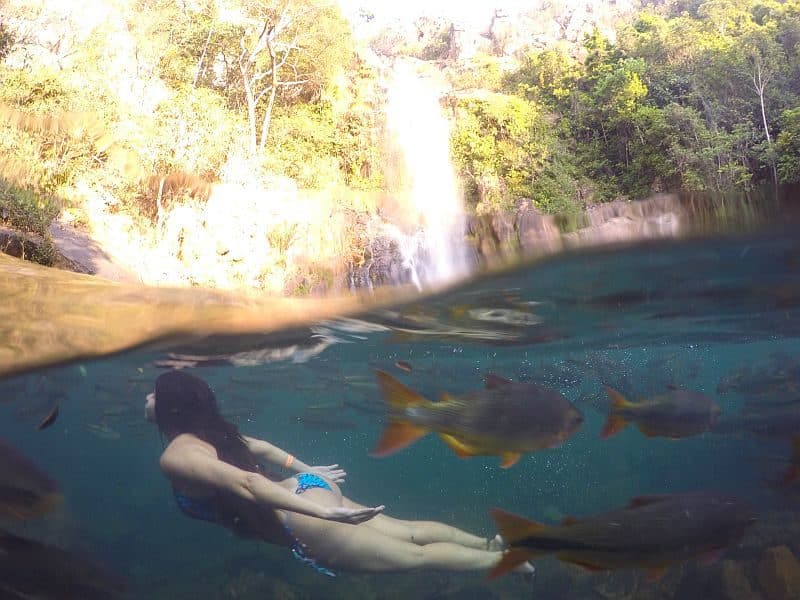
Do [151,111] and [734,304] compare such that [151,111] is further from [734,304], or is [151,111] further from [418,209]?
[734,304]

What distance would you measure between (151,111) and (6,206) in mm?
2931

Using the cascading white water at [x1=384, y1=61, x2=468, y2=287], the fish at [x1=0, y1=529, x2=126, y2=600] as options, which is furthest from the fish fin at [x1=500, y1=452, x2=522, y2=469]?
the fish at [x1=0, y1=529, x2=126, y2=600]

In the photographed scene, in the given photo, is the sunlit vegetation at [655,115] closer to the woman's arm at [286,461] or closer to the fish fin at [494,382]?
the fish fin at [494,382]

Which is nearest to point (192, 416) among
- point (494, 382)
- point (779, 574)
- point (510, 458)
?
point (494, 382)

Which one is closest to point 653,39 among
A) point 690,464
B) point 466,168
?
point 466,168

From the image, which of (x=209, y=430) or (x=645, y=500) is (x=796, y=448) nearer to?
(x=645, y=500)

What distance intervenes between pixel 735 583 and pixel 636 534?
5380 mm

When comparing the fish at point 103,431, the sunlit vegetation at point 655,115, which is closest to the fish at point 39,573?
the sunlit vegetation at point 655,115

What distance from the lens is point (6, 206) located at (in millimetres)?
7238

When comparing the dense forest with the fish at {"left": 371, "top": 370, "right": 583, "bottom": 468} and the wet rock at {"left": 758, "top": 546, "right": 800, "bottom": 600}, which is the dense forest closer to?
the fish at {"left": 371, "top": 370, "right": 583, "bottom": 468}

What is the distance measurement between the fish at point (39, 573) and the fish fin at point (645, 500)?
5.89 m

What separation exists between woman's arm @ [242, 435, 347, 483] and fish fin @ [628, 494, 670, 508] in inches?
126

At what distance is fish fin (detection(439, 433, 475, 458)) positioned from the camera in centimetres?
464

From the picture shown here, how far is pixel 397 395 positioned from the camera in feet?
15.4
